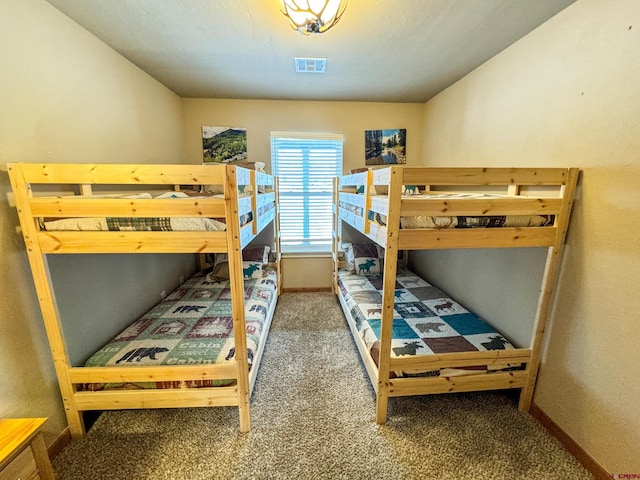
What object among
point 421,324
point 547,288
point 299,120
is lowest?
point 421,324

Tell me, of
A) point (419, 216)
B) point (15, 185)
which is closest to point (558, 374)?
point (419, 216)

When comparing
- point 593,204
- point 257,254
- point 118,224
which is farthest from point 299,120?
point 593,204

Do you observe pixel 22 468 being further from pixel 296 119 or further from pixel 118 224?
pixel 296 119

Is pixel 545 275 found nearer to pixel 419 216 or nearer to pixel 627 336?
pixel 627 336

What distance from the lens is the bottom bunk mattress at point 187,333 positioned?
1604 millimetres

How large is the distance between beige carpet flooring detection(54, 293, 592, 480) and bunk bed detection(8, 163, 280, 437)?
0.63ft

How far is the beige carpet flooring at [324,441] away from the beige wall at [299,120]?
2.64 metres

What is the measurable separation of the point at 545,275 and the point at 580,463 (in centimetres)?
101

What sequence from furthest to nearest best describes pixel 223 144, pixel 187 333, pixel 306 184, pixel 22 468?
pixel 306 184 < pixel 223 144 < pixel 187 333 < pixel 22 468

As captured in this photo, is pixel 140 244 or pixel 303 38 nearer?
pixel 140 244

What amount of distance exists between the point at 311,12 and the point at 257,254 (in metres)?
2.54

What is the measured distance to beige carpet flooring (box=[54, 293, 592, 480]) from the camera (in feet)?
4.49

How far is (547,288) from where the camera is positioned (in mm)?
1550

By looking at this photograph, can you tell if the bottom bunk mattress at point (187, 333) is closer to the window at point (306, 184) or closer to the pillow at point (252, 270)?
the pillow at point (252, 270)
